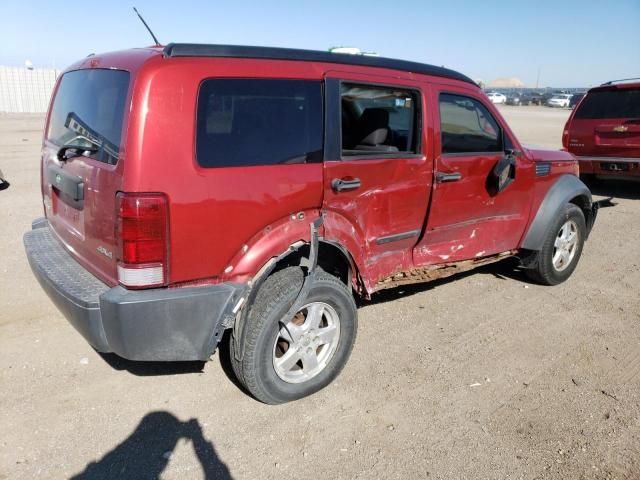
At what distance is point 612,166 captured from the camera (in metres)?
8.78

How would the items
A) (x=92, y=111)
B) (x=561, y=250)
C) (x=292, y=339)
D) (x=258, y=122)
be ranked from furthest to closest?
(x=561, y=250)
(x=292, y=339)
(x=92, y=111)
(x=258, y=122)

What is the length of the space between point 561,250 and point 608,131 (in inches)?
193

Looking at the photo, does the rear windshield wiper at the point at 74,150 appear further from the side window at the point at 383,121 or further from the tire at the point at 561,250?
the tire at the point at 561,250

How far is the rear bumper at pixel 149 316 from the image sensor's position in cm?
253

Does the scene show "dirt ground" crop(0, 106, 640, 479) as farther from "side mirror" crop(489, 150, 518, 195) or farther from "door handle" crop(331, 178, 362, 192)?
"door handle" crop(331, 178, 362, 192)

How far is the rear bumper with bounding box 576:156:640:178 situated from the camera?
8.55 m

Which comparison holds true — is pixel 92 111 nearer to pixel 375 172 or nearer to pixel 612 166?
pixel 375 172

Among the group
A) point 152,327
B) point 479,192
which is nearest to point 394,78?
point 479,192

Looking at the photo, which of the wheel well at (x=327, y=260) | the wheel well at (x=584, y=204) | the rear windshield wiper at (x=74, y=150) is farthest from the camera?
the wheel well at (x=584, y=204)

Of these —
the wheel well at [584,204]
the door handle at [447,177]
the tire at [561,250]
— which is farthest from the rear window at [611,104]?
the door handle at [447,177]

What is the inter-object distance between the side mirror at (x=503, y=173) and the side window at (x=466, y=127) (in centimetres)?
12

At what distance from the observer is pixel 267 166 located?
2799 millimetres

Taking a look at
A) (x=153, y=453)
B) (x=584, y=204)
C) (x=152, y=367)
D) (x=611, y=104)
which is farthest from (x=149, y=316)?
(x=611, y=104)

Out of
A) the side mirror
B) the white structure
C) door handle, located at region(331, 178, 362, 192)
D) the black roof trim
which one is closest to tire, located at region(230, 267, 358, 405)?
door handle, located at region(331, 178, 362, 192)
